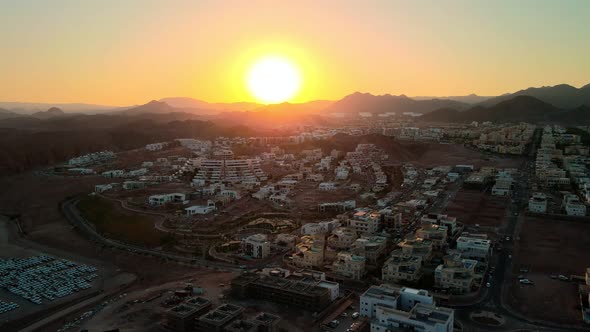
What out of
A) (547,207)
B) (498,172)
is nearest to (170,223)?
(547,207)

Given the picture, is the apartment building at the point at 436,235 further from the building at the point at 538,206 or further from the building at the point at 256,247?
the building at the point at 538,206

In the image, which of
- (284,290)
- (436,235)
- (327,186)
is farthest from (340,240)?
(327,186)

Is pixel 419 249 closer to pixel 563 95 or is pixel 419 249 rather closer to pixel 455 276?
pixel 455 276

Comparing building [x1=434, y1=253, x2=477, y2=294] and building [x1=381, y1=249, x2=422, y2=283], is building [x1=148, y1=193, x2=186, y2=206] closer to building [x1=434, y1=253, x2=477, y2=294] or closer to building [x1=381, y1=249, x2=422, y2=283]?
building [x1=381, y1=249, x2=422, y2=283]

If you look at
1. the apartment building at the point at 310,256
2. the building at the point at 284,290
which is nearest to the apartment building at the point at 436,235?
the apartment building at the point at 310,256

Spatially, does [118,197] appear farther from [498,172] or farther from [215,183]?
[498,172]
